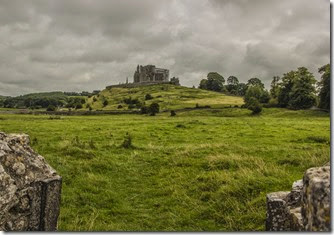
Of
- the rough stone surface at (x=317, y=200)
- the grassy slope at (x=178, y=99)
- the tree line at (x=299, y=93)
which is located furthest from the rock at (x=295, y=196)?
the grassy slope at (x=178, y=99)

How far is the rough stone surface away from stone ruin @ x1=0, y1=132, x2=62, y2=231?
154 inches

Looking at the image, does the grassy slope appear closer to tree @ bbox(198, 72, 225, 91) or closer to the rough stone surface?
tree @ bbox(198, 72, 225, 91)

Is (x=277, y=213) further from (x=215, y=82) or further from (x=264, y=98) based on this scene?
(x=215, y=82)

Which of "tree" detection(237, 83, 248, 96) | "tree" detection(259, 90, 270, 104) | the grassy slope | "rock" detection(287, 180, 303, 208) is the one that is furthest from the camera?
"tree" detection(237, 83, 248, 96)

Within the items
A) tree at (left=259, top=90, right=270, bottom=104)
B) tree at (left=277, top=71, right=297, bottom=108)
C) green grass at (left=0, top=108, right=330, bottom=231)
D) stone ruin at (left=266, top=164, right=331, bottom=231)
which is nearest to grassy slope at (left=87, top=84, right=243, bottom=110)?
tree at (left=259, top=90, right=270, bottom=104)

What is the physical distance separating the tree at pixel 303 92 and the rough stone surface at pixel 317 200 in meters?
77.0

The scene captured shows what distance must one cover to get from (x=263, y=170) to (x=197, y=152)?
18.7ft

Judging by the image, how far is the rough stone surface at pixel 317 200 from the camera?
2828 millimetres

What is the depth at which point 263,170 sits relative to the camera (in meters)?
11.7

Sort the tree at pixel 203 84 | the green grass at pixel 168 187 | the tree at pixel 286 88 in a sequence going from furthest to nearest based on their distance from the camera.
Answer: the tree at pixel 203 84 < the tree at pixel 286 88 < the green grass at pixel 168 187

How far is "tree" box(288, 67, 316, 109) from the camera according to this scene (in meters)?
74.9

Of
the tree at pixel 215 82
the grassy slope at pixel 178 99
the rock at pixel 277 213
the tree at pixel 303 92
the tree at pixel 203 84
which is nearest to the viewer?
the rock at pixel 277 213

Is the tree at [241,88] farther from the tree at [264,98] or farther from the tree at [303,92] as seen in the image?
the tree at [303,92]

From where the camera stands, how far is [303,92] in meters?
75.6
